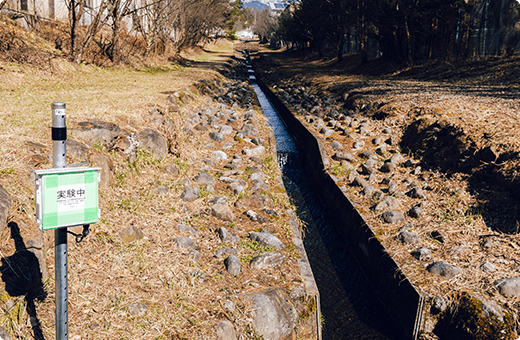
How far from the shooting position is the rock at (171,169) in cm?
569

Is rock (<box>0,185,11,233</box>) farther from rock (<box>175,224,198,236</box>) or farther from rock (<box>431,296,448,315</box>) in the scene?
rock (<box>431,296,448,315</box>)

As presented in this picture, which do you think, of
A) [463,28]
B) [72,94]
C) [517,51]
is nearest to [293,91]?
[463,28]

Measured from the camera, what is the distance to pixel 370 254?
493 cm

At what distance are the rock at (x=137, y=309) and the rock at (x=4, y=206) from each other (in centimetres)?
106

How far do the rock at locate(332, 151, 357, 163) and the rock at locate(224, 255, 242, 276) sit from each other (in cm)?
415

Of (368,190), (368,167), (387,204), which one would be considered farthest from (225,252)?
(368,167)

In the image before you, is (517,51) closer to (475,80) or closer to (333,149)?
(475,80)

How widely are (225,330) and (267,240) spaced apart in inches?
56.8

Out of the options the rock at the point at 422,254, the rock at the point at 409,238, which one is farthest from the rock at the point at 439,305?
the rock at the point at 409,238

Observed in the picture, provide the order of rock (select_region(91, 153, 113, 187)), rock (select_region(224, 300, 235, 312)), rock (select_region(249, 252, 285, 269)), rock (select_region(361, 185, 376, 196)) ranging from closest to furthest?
rock (select_region(224, 300, 235, 312)) < rock (select_region(249, 252, 285, 269)) < rock (select_region(91, 153, 113, 187)) < rock (select_region(361, 185, 376, 196))

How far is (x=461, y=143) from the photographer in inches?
251

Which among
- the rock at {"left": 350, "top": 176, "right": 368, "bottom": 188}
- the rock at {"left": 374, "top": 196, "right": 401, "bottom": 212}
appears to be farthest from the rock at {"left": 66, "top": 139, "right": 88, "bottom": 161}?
the rock at {"left": 350, "top": 176, "right": 368, "bottom": 188}

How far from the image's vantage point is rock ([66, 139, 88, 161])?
430 cm

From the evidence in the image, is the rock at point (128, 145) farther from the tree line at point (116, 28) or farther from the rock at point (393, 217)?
the tree line at point (116, 28)
